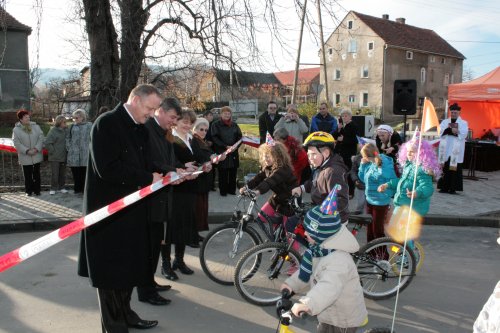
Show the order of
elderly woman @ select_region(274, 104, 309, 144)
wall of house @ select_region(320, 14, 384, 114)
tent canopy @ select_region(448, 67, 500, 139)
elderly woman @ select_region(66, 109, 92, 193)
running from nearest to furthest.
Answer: elderly woman @ select_region(66, 109, 92, 193) → elderly woman @ select_region(274, 104, 309, 144) → tent canopy @ select_region(448, 67, 500, 139) → wall of house @ select_region(320, 14, 384, 114)

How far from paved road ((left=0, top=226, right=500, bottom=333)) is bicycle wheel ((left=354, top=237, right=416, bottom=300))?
140mm

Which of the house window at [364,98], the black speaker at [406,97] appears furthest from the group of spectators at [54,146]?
the house window at [364,98]

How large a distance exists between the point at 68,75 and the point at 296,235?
10.7 metres

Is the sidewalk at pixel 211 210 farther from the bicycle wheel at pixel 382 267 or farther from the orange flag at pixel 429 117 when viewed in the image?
the orange flag at pixel 429 117

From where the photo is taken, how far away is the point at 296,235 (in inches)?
189

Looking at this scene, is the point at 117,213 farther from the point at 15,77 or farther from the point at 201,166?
the point at 15,77

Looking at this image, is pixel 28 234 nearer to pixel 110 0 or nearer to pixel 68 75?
pixel 110 0

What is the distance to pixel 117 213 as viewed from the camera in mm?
3525

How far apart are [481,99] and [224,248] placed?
13.9 m

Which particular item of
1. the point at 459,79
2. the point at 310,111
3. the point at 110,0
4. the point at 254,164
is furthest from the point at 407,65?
the point at 110,0

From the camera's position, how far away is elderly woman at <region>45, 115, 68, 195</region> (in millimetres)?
9773

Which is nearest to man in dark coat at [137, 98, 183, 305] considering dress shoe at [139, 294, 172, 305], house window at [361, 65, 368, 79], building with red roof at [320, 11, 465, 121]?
dress shoe at [139, 294, 172, 305]

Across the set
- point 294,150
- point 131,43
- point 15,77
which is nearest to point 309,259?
point 294,150

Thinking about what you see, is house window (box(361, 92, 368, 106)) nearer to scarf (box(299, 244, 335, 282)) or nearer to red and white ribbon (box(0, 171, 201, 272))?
red and white ribbon (box(0, 171, 201, 272))
